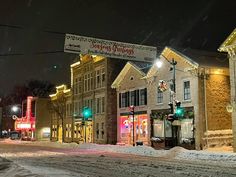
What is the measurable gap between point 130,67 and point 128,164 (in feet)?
87.7

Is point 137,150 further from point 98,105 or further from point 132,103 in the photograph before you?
point 98,105

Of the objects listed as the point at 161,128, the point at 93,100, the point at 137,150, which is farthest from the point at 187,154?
the point at 93,100

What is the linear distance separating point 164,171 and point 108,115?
33.9m

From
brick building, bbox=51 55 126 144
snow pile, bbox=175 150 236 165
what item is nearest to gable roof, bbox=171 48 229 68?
snow pile, bbox=175 150 236 165

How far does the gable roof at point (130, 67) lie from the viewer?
4594 centimetres

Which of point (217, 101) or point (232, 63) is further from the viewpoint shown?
point (217, 101)

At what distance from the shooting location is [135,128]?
46.4 meters

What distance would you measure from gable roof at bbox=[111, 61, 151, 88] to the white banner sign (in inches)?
796

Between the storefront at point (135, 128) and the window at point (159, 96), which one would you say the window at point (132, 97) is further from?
the window at point (159, 96)

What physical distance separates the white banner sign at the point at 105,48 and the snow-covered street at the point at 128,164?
20.7ft

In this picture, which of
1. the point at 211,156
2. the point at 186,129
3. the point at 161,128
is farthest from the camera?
the point at 161,128

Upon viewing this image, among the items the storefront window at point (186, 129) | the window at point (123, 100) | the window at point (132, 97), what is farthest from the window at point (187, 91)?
the window at point (123, 100)

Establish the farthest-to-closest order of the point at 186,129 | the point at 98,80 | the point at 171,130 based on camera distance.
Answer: the point at 98,80, the point at 171,130, the point at 186,129

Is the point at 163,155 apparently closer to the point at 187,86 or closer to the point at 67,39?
the point at 187,86
